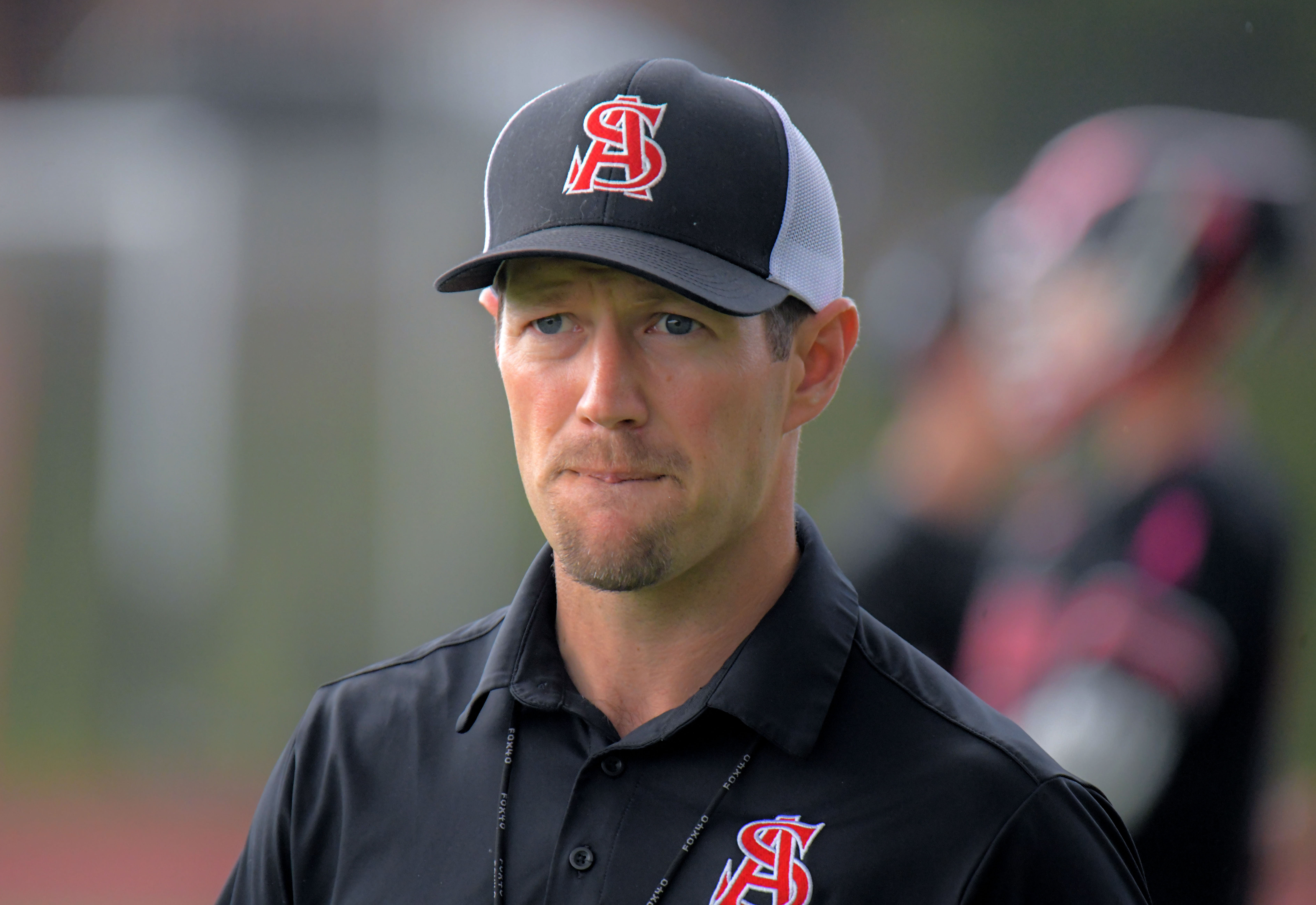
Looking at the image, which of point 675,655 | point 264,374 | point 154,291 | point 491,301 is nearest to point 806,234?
point 491,301

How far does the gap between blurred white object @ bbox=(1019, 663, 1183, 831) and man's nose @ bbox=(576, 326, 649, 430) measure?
1.40 m

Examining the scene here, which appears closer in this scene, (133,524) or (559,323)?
(559,323)

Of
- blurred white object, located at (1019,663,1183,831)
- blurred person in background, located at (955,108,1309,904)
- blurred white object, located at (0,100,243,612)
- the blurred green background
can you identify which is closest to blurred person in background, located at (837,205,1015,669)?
blurred person in background, located at (955,108,1309,904)

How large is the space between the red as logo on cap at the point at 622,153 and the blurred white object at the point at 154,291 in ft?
6.27

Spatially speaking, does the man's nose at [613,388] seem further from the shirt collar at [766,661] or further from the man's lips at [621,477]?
the shirt collar at [766,661]

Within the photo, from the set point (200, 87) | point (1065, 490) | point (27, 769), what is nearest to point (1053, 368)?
point (1065, 490)

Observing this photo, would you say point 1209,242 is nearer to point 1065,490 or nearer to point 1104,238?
point 1104,238

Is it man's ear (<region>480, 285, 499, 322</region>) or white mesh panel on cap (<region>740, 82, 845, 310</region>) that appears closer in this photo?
white mesh panel on cap (<region>740, 82, 845, 310</region>)

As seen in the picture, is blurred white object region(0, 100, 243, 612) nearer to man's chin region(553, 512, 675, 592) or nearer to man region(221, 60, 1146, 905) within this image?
man region(221, 60, 1146, 905)

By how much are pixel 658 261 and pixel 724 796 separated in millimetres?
579

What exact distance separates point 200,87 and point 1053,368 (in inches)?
84.9

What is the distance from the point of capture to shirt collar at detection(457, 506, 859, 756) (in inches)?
50.8

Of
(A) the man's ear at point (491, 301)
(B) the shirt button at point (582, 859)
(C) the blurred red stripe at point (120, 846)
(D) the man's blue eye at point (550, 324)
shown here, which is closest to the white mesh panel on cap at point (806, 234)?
(D) the man's blue eye at point (550, 324)

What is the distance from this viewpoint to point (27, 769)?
9.99 feet
